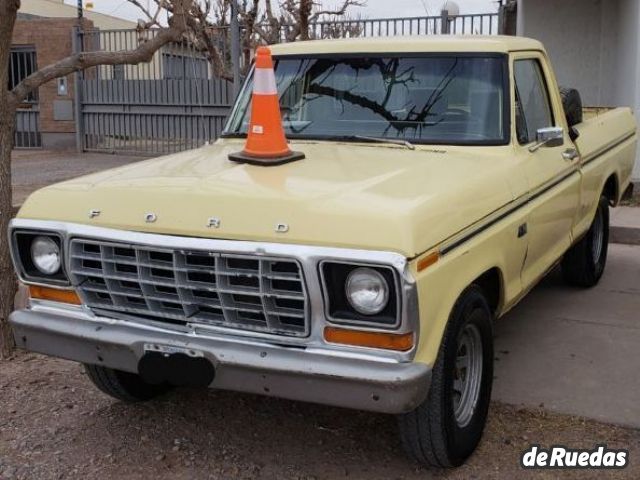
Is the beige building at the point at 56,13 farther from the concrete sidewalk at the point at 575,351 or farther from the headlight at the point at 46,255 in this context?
the headlight at the point at 46,255

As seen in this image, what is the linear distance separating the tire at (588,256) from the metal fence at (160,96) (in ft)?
24.0

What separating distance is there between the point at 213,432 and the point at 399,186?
5.21 feet

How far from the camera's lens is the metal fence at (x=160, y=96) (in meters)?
14.5

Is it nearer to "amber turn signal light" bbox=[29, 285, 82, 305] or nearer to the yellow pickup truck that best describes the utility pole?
the yellow pickup truck

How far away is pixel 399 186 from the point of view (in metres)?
3.42

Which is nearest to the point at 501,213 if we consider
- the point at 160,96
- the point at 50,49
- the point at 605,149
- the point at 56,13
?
the point at 605,149

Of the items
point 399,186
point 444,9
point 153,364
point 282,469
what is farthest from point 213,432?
point 444,9

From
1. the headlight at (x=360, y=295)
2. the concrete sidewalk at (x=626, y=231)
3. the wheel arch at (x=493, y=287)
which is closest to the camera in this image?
the headlight at (x=360, y=295)

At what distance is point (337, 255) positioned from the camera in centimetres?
292

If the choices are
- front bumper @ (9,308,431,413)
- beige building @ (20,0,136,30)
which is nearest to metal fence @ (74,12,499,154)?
front bumper @ (9,308,431,413)

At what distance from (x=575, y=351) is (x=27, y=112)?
16305mm

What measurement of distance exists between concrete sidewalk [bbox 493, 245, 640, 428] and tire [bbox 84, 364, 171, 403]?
1.94 m

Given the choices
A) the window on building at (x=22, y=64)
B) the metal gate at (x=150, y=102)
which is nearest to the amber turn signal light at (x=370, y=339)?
the metal gate at (x=150, y=102)

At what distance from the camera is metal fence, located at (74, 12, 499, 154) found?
571 inches
